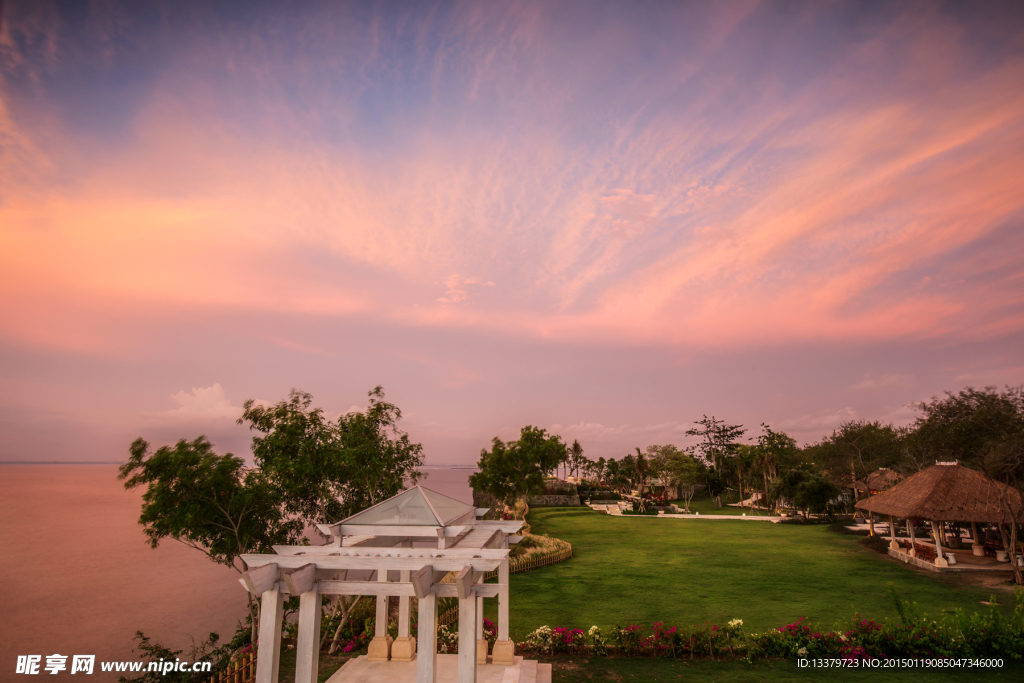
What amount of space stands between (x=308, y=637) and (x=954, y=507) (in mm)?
22295

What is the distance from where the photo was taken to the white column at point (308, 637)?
5.60 metres

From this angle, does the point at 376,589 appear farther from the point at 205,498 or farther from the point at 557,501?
the point at 557,501

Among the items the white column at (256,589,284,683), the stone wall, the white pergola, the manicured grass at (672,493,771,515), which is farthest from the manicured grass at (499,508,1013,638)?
the stone wall

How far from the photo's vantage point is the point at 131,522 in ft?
177

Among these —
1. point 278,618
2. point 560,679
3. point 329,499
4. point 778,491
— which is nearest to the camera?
point 278,618

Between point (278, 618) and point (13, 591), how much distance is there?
3059cm

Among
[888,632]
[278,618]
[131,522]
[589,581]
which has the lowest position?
[131,522]

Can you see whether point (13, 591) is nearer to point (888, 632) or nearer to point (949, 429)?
point (888, 632)

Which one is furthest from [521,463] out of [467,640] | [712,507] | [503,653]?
[712,507]

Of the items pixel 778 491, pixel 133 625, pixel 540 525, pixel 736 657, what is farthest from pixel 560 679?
pixel 778 491

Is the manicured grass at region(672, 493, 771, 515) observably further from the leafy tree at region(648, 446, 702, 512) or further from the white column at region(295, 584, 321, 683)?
the white column at region(295, 584, 321, 683)

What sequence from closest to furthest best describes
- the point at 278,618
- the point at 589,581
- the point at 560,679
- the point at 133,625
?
the point at 278,618
the point at 560,679
the point at 589,581
the point at 133,625

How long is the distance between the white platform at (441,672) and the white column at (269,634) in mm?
2748

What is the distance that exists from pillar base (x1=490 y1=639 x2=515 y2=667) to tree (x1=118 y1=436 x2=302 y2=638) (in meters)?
5.14
